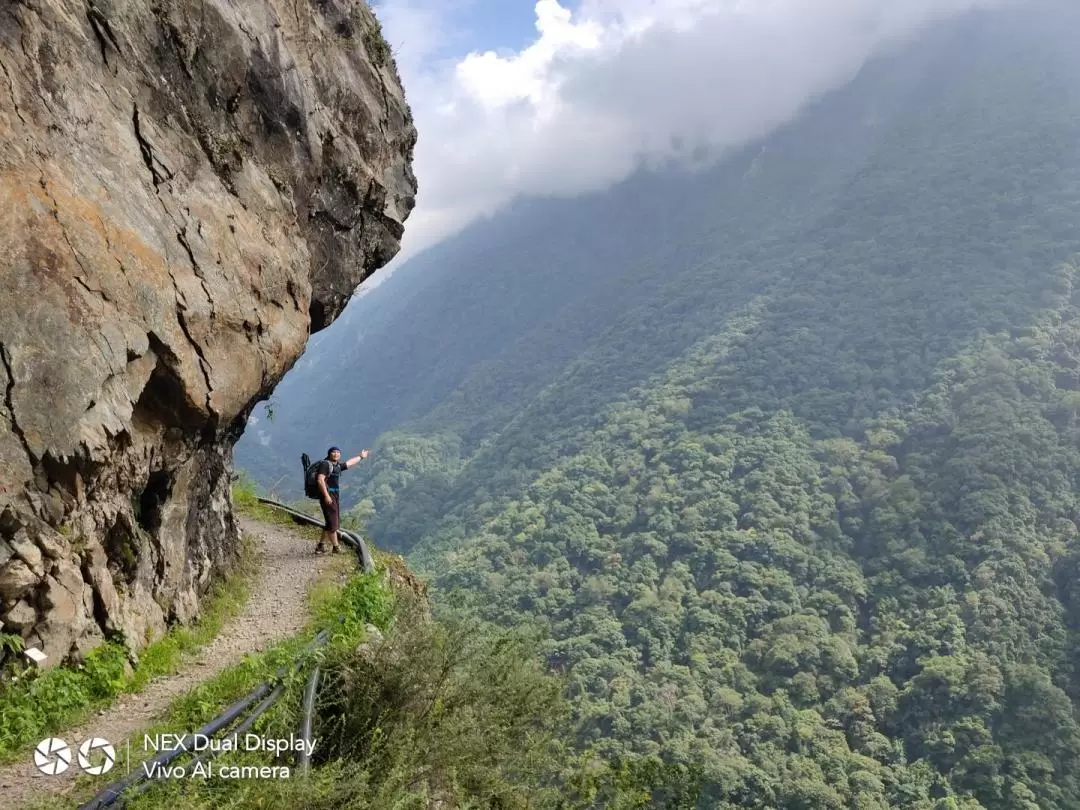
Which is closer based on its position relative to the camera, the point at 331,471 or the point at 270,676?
the point at 270,676

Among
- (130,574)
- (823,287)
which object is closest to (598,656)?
(130,574)

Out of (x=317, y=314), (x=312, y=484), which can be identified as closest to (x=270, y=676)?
(x=312, y=484)

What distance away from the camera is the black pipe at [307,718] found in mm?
5188

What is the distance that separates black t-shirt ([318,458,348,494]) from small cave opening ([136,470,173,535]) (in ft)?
11.1

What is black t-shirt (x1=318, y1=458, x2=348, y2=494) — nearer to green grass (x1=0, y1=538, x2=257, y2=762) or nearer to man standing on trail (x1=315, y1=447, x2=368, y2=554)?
man standing on trail (x1=315, y1=447, x2=368, y2=554)

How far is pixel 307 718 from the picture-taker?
5766 mm

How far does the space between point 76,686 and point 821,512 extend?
4028 inches

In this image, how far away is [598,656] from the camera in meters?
69.8

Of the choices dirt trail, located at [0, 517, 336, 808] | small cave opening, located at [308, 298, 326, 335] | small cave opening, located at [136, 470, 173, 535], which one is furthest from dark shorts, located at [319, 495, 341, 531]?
small cave opening, located at [136, 470, 173, 535]

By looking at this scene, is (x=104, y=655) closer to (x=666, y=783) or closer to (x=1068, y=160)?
(x=666, y=783)

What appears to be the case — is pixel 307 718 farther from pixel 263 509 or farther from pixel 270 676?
pixel 263 509

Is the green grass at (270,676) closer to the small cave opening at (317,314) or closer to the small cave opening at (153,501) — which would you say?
the small cave opening at (153,501)

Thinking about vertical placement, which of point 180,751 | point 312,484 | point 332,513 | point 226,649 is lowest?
point 226,649

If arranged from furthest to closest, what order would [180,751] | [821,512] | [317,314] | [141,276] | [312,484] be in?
[821,512], [317,314], [312,484], [141,276], [180,751]
